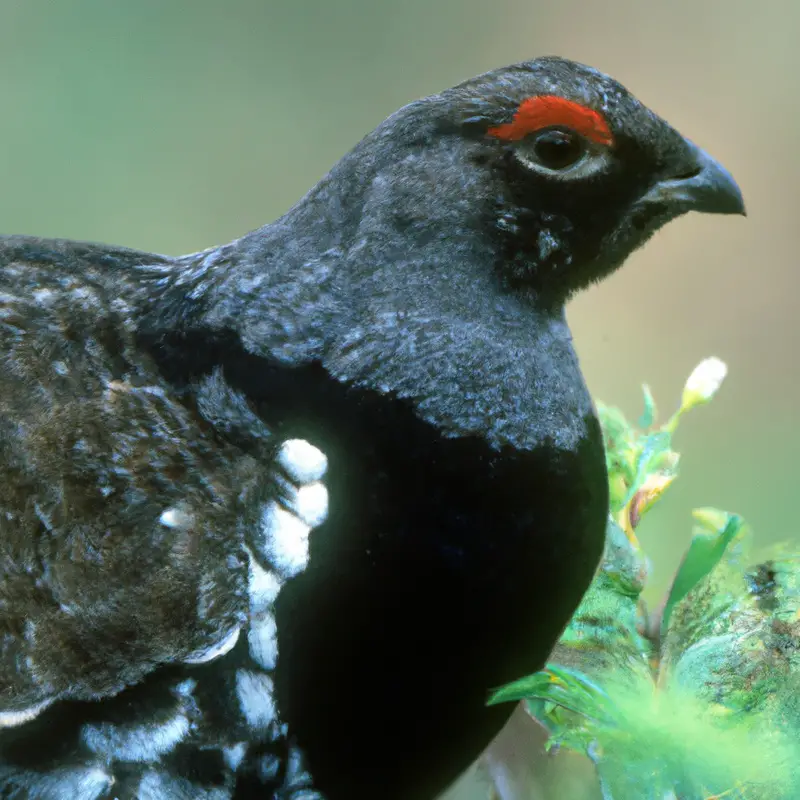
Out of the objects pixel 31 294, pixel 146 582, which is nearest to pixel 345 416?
pixel 146 582

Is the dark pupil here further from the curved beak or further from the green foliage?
the green foliage

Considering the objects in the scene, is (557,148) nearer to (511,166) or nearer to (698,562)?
(511,166)

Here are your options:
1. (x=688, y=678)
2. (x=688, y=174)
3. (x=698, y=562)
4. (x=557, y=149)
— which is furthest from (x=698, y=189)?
(x=688, y=678)

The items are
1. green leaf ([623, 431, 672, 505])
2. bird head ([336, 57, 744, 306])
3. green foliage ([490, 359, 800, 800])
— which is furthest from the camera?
green leaf ([623, 431, 672, 505])

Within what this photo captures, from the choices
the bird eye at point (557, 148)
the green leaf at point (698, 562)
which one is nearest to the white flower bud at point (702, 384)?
the green leaf at point (698, 562)

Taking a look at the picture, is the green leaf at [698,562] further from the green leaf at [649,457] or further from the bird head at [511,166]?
the bird head at [511,166]

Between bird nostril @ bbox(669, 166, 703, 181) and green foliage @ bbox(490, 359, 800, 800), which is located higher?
bird nostril @ bbox(669, 166, 703, 181)

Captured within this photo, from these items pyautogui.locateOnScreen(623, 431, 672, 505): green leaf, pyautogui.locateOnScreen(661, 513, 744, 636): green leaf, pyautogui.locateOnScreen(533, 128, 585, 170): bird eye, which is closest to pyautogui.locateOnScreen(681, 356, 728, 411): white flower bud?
pyautogui.locateOnScreen(623, 431, 672, 505): green leaf
